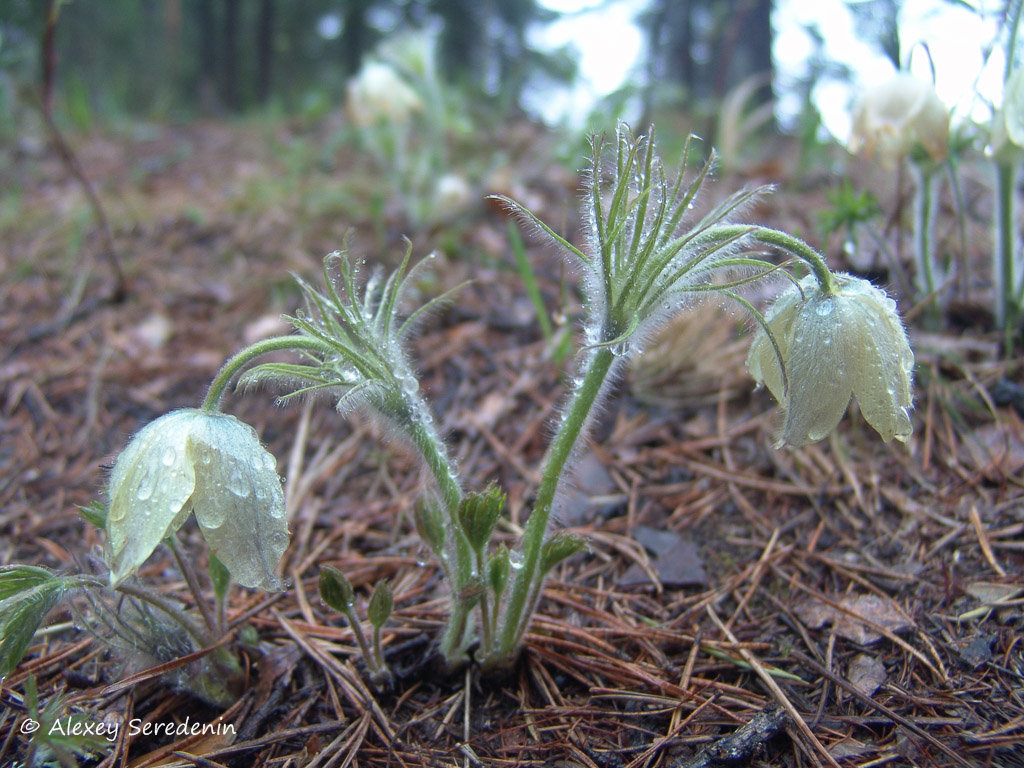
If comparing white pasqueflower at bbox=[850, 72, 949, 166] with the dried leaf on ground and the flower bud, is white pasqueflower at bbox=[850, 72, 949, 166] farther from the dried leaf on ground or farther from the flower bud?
the dried leaf on ground

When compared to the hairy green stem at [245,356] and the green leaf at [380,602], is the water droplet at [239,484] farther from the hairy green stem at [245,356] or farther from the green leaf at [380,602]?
the green leaf at [380,602]

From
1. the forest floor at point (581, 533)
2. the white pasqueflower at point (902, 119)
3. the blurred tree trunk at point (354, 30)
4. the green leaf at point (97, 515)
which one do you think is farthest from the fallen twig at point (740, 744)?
the blurred tree trunk at point (354, 30)

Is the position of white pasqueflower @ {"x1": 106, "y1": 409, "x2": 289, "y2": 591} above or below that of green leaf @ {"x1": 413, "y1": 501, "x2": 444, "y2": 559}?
above

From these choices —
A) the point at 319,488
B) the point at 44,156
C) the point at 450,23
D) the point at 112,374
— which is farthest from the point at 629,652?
the point at 450,23

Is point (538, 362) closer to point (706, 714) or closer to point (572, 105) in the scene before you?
point (706, 714)

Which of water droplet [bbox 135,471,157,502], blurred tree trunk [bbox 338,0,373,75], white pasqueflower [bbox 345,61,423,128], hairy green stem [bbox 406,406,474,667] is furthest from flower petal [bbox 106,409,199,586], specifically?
blurred tree trunk [bbox 338,0,373,75]

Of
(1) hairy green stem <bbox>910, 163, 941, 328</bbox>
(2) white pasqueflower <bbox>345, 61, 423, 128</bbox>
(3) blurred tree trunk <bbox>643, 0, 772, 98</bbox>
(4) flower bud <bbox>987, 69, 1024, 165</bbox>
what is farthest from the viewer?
(3) blurred tree trunk <bbox>643, 0, 772, 98</bbox>
